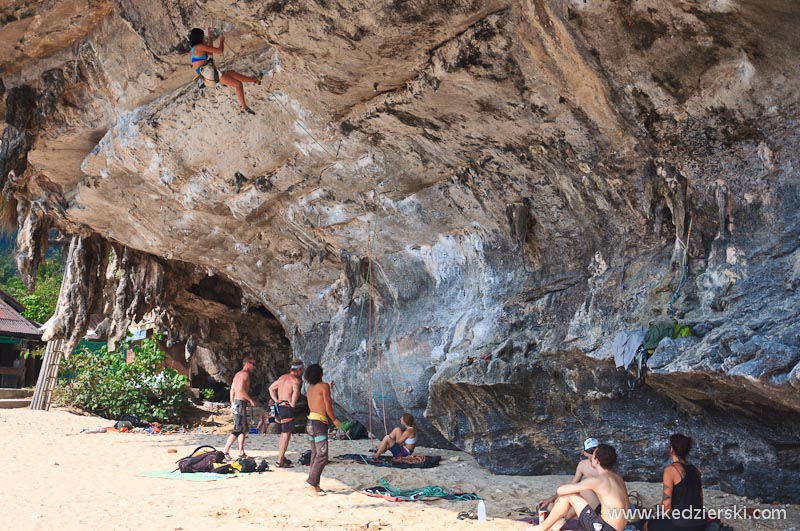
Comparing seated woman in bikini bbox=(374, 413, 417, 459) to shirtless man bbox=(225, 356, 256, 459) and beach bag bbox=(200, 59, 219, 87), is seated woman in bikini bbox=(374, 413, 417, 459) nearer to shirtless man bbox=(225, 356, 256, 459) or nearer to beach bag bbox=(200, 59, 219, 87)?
shirtless man bbox=(225, 356, 256, 459)

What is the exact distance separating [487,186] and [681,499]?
157 inches

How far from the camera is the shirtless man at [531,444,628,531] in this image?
4.13 metres

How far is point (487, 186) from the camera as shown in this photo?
7.57 m

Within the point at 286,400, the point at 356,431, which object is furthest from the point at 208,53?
the point at 356,431

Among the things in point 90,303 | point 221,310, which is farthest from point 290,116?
point 221,310

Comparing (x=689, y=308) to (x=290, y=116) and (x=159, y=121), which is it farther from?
(x=159, y=121)

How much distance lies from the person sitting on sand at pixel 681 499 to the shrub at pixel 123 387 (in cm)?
1213

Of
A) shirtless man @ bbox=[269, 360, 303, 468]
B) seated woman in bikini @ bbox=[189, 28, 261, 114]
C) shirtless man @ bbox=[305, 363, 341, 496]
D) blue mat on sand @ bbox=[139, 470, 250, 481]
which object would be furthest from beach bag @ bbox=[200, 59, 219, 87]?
blue mat on sand @ bbox=[139, 470, 250, 481]

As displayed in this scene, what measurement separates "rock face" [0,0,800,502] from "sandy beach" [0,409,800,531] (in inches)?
26.1

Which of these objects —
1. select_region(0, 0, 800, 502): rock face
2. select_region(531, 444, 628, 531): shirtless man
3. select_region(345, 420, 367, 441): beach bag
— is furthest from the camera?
select_region(345, 420, 367, 441): beach bag

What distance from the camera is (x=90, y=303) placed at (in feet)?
46.1

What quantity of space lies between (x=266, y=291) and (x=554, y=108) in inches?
321

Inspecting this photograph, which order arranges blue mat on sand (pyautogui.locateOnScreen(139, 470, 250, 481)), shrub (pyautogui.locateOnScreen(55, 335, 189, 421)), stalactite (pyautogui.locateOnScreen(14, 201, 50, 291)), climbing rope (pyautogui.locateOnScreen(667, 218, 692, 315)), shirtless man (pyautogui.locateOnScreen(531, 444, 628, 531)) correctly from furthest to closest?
shrub (pyautogui.locateOnScreen(55, 335, 189, 421)) < stalactite (pyautogui.locateOnScreen(14, 201, 50, 291)) < blue mat on sand (pyautogui.locateOnScreen(139, 470, 250, 481)) < climbing rope (pyautogui.locateOnScreen(667, 218, 692, 315)) < shirtless man (pyautogui.locateOnScreen(531, 444, 628, 531))

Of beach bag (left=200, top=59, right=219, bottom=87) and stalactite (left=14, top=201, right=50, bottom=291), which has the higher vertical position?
beach bag (left=200, top=59, right=219, bottom=87)
